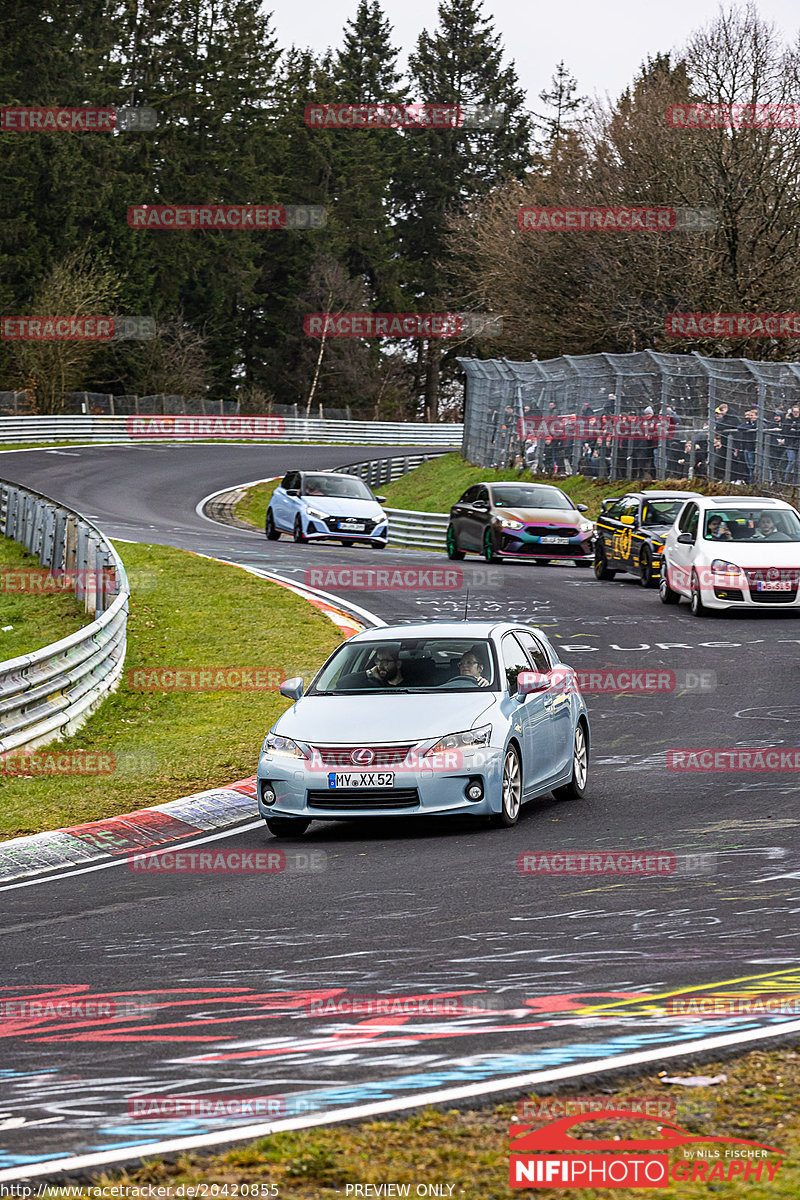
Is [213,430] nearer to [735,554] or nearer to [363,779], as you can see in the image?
[735,554]

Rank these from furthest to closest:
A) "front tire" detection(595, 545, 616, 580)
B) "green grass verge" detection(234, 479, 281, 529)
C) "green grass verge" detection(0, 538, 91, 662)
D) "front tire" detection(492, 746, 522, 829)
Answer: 1. "green grass verge" detection(234, 479, 281, 529)
2. "front tire" detection(595, 545, 616, 580)
3. "green grass verge" detection(0, 538, 91, 662)
4. "front tire" detection(492, 746, 522, 829)

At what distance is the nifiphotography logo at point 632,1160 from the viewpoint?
4105 mm

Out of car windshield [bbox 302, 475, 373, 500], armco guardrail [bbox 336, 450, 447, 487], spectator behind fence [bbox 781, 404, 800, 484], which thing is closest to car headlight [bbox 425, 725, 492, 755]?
spectator behind fence [bbox 781, 404, 800, 484]

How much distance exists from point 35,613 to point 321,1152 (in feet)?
64.6

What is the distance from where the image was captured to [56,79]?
3140 inches

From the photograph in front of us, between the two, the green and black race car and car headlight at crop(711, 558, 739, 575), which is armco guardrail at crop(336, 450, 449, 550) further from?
car headlight at crop(711, 558, 739, 575)

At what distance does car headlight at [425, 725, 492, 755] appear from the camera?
1064 cm

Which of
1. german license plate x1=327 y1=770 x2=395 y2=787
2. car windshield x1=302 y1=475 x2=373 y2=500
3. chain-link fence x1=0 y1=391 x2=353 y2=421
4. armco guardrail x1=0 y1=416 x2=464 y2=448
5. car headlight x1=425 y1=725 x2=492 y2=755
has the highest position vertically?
chain-link fence x1=0 y1=391 x2=353 y2=421

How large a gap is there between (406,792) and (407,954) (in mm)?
3440

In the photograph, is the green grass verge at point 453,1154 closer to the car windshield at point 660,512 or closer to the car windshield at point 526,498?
the car windshield at point 660,512

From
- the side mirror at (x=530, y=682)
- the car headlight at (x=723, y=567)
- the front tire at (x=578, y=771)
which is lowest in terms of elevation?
the front tire at (x=578, y=771)

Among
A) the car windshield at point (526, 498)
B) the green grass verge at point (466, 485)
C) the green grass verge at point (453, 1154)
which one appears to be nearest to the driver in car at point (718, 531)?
the car windshield at point (526, 498)

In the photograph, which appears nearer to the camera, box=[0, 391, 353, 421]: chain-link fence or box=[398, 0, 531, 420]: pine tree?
box=[0, 391, 353, 421]: chain-link fence

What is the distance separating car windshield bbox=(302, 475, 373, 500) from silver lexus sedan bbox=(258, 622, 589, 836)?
22926 mm
